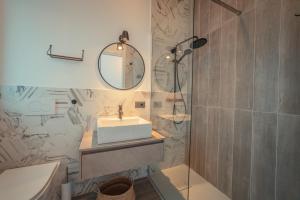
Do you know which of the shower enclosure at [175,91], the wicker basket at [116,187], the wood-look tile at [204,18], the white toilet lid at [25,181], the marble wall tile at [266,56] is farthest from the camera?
the wood-look tile at [204,18]

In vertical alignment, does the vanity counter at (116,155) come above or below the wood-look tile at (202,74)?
below

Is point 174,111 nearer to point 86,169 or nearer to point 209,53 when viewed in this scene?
point 209,53

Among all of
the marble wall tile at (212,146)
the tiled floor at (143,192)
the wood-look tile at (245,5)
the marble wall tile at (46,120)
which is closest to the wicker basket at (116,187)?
the tiled floor at (143,192)

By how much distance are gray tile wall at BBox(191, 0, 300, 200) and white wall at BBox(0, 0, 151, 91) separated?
99 cm

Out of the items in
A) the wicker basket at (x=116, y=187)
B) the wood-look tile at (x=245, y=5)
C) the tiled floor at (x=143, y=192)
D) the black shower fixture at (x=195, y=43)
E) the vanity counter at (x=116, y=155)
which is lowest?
the tiled floor at (x=143, y=192)

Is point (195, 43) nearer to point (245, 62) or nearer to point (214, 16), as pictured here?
point (214, 16)

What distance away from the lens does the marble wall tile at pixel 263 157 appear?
1218 mm

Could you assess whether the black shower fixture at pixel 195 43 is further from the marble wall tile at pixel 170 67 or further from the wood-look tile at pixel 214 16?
the wood-look tile at pixel 214 16

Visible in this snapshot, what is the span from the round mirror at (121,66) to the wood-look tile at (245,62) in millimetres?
1081

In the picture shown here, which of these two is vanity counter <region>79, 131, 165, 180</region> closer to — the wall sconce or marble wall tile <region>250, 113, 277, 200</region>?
marble wall tile <region>250, 113, 277, 200</region>

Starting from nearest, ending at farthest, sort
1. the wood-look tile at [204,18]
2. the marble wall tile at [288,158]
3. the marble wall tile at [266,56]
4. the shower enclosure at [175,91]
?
the marble wall tile at [288,158]
the marble wall tile at [266,56]
the shower enclosure at [175,91]
the wood-look tile at [204,18]

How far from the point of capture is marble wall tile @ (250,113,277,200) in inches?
47.9

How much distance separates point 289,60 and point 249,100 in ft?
1.41

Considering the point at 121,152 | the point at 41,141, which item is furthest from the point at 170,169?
the point at 41,141
